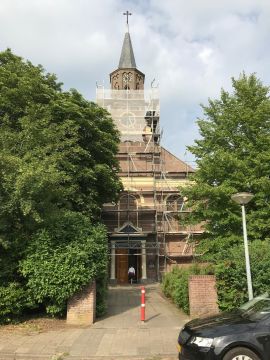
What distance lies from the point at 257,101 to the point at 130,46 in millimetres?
34074

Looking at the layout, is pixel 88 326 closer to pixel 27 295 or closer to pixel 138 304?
pixel 27 295

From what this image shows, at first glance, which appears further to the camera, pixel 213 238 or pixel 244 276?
pixel 213 238

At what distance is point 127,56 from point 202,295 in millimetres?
41830

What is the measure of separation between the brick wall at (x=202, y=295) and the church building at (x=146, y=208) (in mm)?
14906

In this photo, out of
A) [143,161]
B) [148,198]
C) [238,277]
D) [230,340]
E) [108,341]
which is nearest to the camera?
[230,340]

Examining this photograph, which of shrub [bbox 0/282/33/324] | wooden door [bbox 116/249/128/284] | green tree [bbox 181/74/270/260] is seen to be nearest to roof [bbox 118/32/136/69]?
wooden door [bbox 116/249/128/284]

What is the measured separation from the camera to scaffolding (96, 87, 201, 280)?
32.8 metres

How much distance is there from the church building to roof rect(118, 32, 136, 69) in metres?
11.0

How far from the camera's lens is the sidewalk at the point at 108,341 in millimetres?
9797

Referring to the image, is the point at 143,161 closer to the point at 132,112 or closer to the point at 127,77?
the point at 132,112

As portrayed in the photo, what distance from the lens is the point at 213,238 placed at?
67.2 ft

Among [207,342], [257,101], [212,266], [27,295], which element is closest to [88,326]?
[27,295]

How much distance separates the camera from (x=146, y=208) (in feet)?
112

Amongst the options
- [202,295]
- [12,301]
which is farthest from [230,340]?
[12,301]
